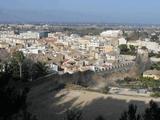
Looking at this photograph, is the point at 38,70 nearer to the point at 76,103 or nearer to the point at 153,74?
the point at 153,74

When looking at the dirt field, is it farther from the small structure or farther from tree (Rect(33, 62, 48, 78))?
the small structure

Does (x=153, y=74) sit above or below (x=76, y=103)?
below

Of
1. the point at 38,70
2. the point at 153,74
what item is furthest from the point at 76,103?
the point at 153,74

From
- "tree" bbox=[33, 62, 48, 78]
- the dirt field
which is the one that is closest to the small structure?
"tree" bbox=[33, 62, 48, 78]

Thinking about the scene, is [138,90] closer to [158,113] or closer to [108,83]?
[108,83]

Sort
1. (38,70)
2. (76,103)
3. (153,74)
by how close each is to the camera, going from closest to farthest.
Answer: (76,103) < (38,70) < (153,74)

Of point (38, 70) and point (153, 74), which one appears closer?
point (38, 70)

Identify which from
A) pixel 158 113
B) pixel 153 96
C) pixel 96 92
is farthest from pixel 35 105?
pixel 158 113

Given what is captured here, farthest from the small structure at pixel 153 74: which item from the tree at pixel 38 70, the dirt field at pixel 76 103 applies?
the dirt field at pixel 76 103
